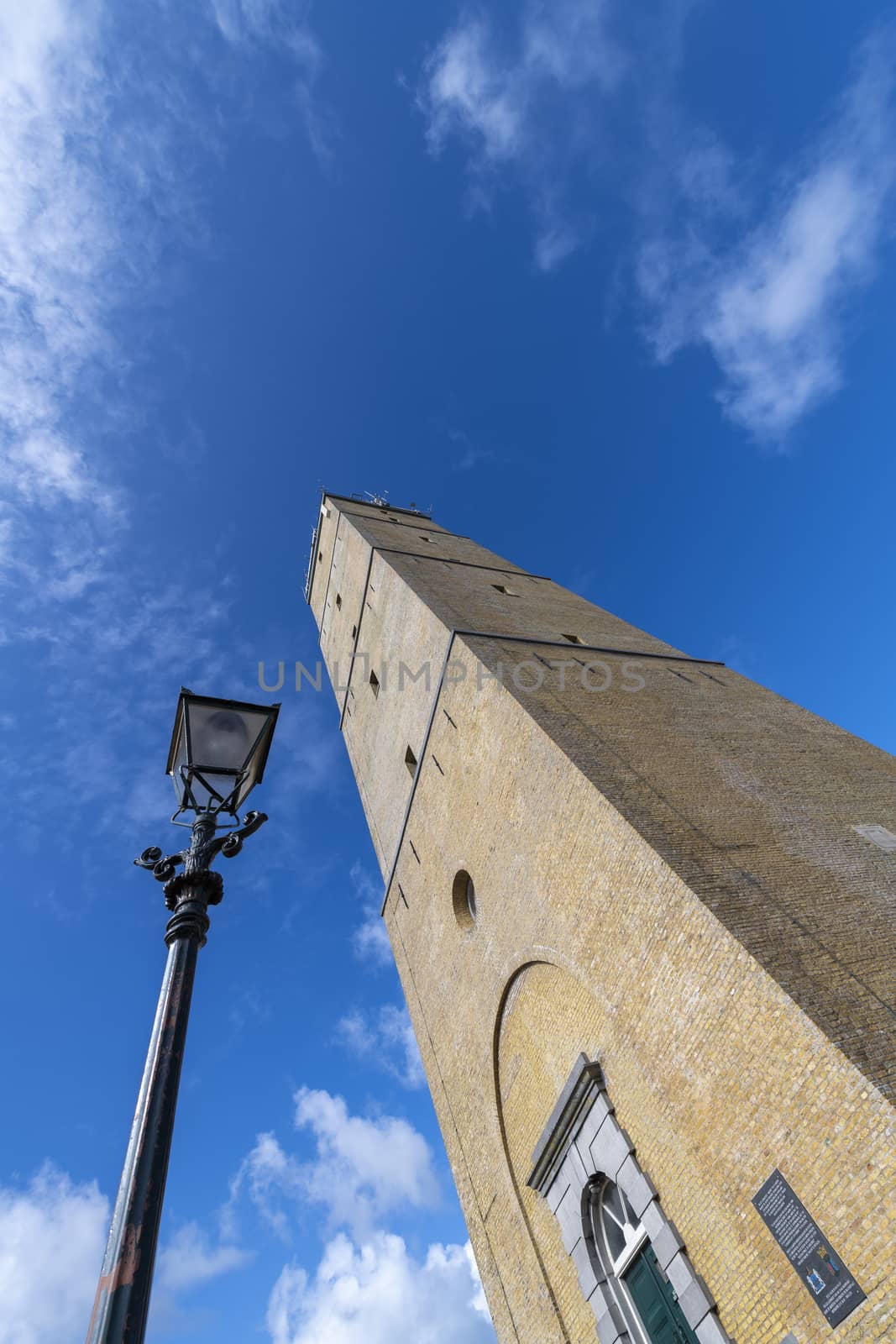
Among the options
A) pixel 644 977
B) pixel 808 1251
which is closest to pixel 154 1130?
pixel 808 1251

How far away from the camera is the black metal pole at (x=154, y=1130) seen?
80.6 inches

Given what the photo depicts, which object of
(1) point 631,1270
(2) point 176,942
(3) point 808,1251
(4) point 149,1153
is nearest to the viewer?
(4) point 149,1153

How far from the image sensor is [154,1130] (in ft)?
8.20

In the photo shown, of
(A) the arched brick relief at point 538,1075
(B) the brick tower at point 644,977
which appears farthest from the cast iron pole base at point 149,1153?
(A) the arched brick relief at point 538,1075

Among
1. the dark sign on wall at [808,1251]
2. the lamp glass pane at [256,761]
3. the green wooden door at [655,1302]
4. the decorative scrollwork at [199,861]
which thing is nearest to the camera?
the decorative scrollwork at [199,861]

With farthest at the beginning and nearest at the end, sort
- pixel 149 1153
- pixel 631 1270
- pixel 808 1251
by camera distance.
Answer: pixel 631 1270 < pixel 808 1251 < pixel 149 1153

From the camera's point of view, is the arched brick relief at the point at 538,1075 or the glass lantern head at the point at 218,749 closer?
the glass lantern head at the point at 218,749

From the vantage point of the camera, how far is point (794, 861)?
7.35 meters

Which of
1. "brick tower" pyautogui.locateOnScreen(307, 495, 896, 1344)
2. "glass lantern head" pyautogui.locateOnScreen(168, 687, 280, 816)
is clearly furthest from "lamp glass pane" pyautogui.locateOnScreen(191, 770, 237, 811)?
"brick tower" pyautogui.locateOnScreen(307, 495, 896, 1344)

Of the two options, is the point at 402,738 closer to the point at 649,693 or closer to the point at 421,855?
the point at 421,855

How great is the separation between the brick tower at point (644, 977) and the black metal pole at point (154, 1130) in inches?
175

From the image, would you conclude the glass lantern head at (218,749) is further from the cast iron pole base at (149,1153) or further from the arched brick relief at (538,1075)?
the arched brick relief at (538,1075)

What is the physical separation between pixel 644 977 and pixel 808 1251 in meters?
2.21

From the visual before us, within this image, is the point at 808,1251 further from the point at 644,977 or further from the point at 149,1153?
the point at 149,1153
